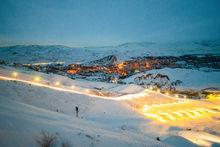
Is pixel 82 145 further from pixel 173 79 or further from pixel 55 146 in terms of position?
pixel 173 79

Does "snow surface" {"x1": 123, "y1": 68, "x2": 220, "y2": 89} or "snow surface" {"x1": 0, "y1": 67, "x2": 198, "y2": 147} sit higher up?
"snow surface" {"x1": 0, "y1": 67, "x2": 198, "y2": 147}

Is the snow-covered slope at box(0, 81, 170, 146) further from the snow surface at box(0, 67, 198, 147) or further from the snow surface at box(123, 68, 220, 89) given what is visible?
the snow surface at box(123, 68, 220, 89)

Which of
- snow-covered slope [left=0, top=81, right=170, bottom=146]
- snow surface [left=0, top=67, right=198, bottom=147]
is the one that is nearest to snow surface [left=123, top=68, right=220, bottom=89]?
snow surface [left=0, top=67, right=198, bottom=147]

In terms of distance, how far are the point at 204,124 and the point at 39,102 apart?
76.7ft

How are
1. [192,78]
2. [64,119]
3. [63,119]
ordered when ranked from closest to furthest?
[63,119]
[64,119]
[192,78]

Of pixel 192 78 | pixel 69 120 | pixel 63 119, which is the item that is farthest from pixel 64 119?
pixel 192 78

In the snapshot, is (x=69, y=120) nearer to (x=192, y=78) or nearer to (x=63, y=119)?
(x=63, y=119)

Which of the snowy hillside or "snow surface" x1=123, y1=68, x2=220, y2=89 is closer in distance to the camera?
the snowy hillside

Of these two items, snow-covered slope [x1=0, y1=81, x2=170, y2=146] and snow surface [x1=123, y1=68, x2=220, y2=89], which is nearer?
snow-covered slope [x1=0, y1=81, x2=170, y2=146]

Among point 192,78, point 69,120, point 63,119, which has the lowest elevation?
point 192,78

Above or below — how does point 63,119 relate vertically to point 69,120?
above

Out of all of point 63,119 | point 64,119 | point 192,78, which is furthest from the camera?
point 192,78

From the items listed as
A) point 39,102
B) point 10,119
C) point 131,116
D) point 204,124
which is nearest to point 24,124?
point 10,119

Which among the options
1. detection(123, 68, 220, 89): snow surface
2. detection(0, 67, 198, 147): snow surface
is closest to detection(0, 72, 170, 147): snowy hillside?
detection(0, 67, 198, 147): snow surface
